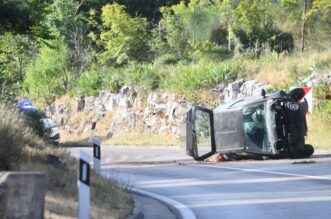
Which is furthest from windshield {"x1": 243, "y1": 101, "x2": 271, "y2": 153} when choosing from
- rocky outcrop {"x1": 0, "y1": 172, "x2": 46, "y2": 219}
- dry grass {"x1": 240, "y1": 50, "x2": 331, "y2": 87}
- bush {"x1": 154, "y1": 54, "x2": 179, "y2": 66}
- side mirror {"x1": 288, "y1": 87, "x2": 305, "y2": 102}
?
bush {"x1": 154, "y1": 54, "x2": 179, "y2": 66}

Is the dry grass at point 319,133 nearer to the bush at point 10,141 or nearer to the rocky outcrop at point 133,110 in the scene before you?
the rocky outcrop at point 133,110

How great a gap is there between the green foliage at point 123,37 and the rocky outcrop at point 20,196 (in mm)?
37909

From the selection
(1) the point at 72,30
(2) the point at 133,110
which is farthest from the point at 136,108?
(1) the point at 72,30

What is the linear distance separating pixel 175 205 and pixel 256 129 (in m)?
10.2

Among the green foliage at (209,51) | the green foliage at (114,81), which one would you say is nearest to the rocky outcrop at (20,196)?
the green foliage at (209,51)

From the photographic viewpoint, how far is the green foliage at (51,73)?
4803cm

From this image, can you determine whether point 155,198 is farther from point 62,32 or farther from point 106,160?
point 62,32

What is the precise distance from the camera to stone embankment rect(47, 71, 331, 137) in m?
37.1

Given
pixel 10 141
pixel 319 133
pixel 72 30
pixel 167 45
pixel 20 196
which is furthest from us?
pixel 72 30

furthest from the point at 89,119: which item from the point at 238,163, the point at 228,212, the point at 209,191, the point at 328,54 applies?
the point at 228,212

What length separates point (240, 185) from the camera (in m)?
16.2

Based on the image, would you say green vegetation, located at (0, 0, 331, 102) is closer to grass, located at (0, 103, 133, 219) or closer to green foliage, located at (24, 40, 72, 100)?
green foliage, located at (24, 40, 72, 100)

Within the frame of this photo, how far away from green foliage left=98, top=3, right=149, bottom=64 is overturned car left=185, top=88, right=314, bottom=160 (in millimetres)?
22958

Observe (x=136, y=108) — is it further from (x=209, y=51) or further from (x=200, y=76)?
(x=209, y=51)
